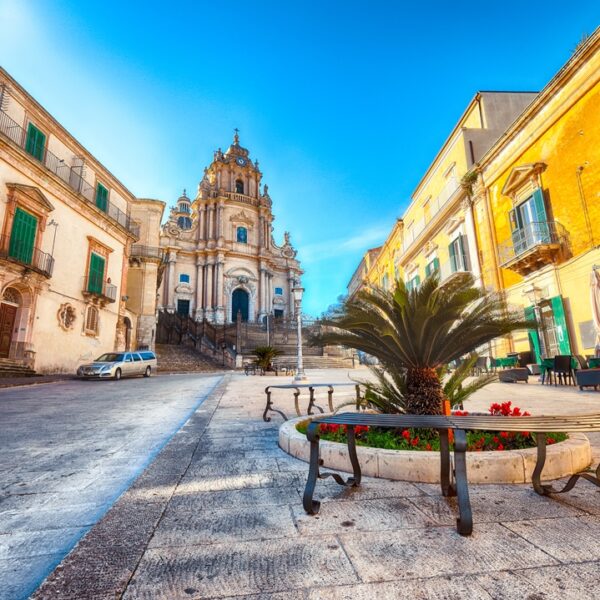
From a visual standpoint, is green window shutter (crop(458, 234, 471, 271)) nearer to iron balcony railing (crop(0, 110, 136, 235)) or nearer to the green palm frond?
the green palm frond

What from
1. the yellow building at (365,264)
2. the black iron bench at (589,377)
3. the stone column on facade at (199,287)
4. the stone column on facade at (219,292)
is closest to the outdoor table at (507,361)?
the black iron bench at (589,377)

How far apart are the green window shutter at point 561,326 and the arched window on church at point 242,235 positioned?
103 feet

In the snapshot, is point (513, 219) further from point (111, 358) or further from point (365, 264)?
point (365, 264)

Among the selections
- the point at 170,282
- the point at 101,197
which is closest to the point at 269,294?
the point at 170,282

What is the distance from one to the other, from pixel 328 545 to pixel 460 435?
2.91 feet

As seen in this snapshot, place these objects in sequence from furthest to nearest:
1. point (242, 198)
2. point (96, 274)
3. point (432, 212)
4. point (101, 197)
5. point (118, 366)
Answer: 1. point (242, 198)
2. point (432, 212)
3. point (101, 197)
4. point (96, 274)
5. point (118, 366)

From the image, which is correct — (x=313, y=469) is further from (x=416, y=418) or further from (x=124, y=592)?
(x=124, y=592)

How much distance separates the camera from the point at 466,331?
12.1ft

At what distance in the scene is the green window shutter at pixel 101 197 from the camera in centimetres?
1864

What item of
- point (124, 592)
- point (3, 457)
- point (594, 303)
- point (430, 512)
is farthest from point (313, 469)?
point (594, 303)

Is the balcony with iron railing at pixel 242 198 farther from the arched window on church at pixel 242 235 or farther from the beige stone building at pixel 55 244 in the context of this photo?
the beige stone building at pixel 55 244

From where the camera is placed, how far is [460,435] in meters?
1.93

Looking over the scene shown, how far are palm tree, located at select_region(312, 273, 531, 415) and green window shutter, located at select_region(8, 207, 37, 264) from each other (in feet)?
47.9

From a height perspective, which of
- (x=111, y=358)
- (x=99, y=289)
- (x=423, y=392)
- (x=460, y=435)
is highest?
(x=99, y=289)
